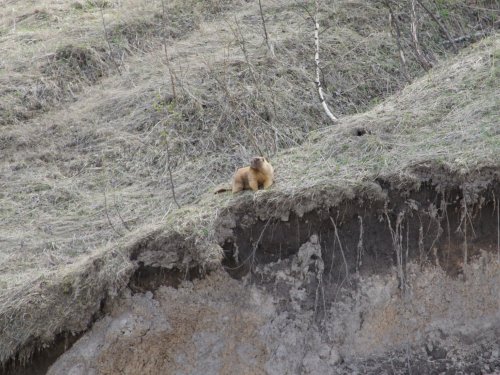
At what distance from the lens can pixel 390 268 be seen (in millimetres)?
6508

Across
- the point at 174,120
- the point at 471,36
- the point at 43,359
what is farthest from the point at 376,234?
the point at 471,36

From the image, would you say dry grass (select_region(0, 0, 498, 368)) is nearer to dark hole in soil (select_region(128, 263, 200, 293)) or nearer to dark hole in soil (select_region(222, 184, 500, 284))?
dark hole in soil (select_region(128, 263, 200, 293))

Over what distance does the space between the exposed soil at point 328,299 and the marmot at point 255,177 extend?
0.25 m

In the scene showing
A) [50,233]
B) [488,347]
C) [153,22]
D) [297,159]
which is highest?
[153,22]

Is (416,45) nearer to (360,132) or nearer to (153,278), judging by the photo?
(360,132)

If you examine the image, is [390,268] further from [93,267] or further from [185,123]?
[185,123]

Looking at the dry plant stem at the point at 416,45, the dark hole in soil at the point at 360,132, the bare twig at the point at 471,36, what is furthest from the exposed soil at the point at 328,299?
the bare twig at the point at 471,36

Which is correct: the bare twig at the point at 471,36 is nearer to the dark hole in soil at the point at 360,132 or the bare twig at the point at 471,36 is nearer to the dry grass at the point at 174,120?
the dry grass at the point at 174,120

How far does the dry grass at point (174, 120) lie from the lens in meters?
7.02

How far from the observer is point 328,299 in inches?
259

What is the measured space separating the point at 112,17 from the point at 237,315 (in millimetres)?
7919

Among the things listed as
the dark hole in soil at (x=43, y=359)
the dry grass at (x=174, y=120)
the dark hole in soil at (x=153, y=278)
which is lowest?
the dark hole in soil at (x=43, y=359)

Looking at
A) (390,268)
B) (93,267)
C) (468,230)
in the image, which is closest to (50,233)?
(93,267)

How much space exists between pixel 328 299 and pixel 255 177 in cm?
125
